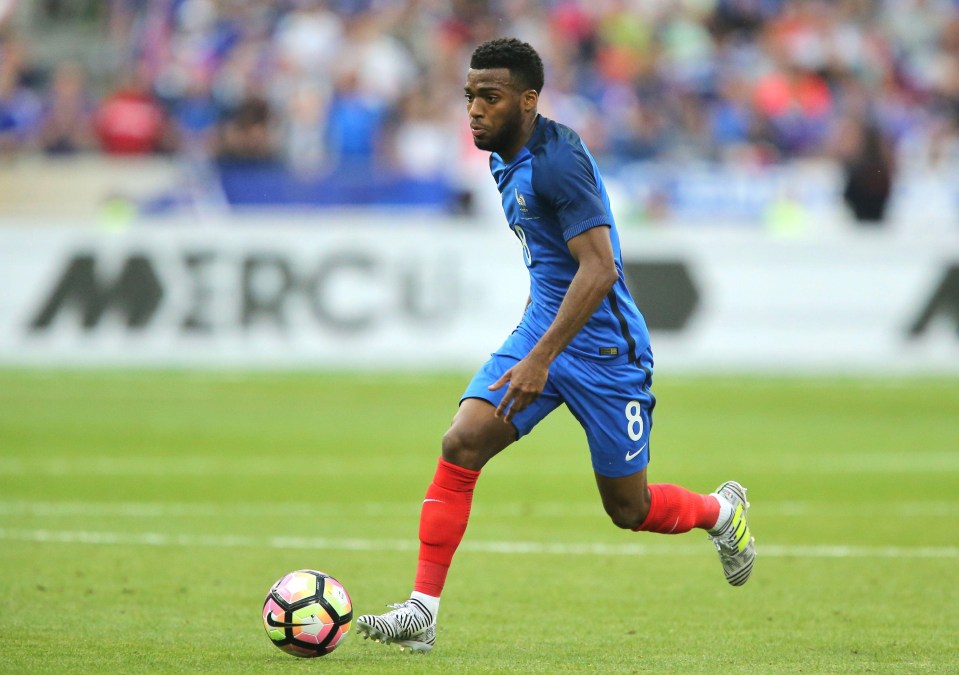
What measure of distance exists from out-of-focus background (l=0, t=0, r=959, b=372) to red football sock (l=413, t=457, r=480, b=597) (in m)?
12.4

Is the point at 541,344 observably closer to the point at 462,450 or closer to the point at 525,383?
the point at 525,383

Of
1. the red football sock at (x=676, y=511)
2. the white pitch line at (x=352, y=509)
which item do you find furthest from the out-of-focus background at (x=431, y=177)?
the red football sock at (x=676, y=511)

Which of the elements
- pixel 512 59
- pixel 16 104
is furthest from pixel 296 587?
pixel 16 104

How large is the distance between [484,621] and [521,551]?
2020mm

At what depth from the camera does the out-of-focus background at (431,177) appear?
18.5m

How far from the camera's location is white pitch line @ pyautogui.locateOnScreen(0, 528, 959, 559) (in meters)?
8.79

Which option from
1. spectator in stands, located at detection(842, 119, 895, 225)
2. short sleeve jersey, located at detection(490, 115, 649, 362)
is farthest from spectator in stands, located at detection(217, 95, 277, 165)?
short sleeve jersey, located at detection(490, 115, 649, 362)

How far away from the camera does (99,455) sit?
42.0ft

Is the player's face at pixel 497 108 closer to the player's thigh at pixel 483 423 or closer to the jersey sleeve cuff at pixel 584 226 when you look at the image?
the jersey sleeve cuff at pixel 584 226

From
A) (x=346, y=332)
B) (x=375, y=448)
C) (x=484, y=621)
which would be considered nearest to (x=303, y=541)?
(x=484, y=621)

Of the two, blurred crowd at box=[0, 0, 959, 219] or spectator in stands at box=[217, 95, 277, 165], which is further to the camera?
blurred crowd at box=[0, 0, 959, 219]

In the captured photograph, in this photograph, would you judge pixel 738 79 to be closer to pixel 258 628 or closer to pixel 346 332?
pixel 346 332

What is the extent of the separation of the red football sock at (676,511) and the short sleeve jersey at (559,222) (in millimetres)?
706

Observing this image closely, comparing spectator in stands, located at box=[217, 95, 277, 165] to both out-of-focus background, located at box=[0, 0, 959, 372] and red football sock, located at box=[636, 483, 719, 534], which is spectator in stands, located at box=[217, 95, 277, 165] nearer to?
out-of-focus background, located at box=[0, 0, 959, 372]
